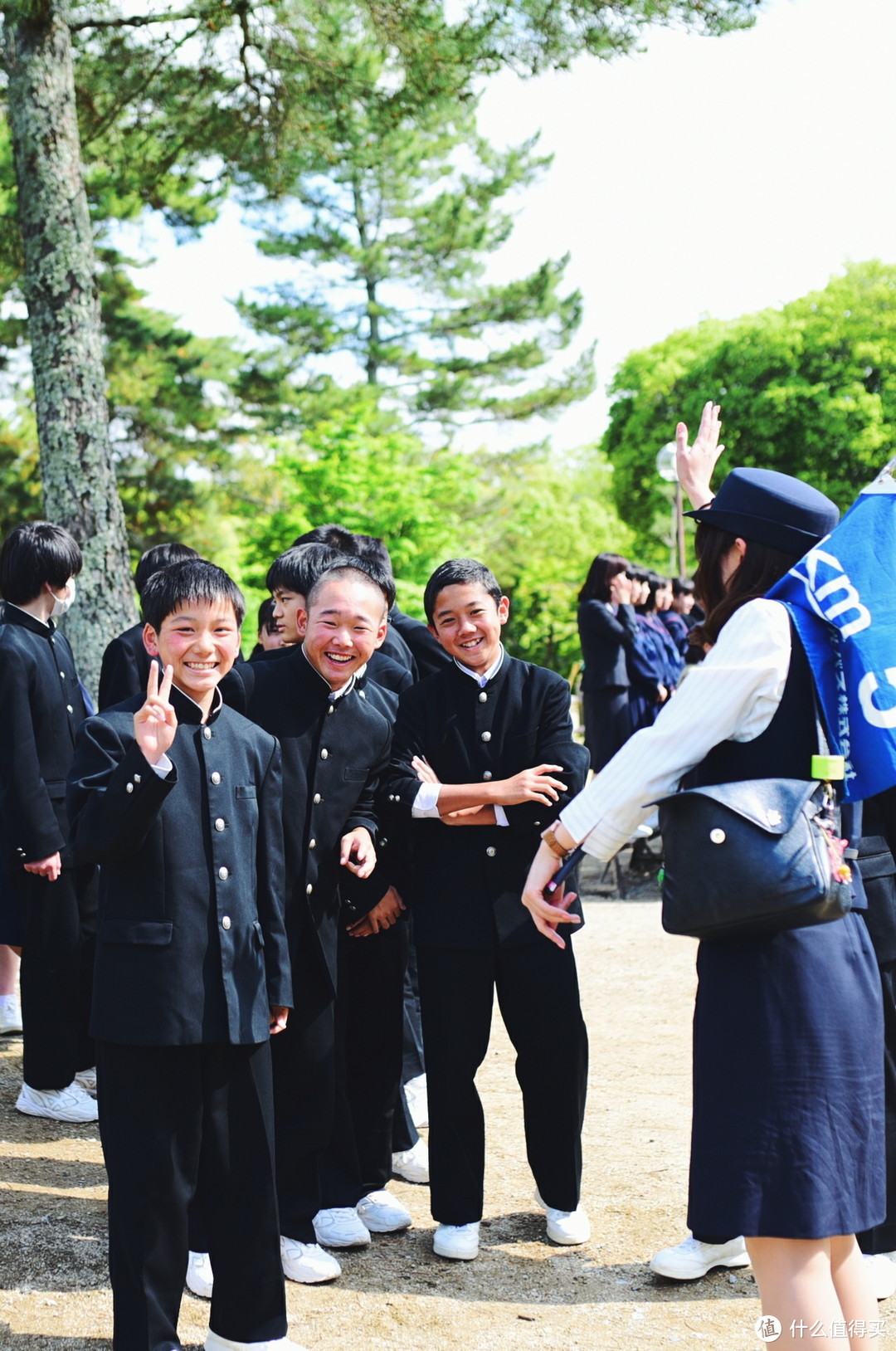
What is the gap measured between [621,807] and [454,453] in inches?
1162

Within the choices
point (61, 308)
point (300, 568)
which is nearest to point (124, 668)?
point (300, 568)

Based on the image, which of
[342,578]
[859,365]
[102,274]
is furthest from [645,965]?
[859,365]

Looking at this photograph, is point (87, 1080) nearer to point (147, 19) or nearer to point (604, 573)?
point (604, 573)

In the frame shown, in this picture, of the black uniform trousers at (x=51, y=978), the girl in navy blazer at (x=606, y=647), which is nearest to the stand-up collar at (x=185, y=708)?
the black uniform trousers at (x=51, y=978)

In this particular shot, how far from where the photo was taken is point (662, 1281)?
3387mm

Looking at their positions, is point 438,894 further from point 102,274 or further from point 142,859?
point 102,274

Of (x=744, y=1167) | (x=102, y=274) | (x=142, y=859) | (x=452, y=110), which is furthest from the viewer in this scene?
(x=102, y=274)

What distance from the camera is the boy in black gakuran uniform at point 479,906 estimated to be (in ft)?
11.6

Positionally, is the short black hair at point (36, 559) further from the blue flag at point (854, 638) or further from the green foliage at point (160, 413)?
the green foliage at point (160, 413)

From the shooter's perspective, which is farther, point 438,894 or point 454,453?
point 454,453

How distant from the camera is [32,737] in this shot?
15.1 feet

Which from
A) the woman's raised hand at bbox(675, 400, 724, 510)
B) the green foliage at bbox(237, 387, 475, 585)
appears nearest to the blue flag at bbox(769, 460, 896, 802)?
the woman's raised hand at bbox(675, 400, 724, 510)

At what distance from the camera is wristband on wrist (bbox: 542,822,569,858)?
246cm

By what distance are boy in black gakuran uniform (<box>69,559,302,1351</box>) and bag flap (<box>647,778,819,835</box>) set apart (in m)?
1.14
